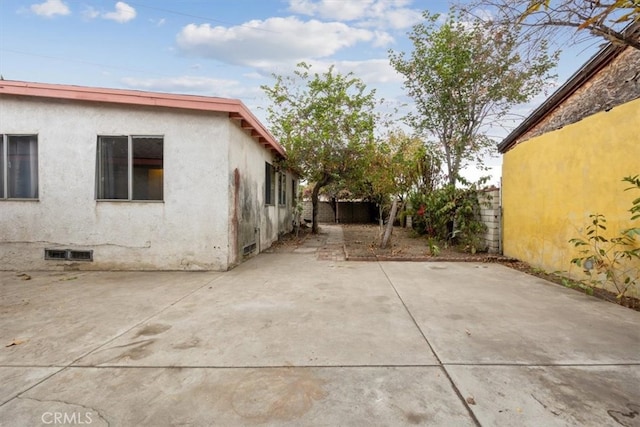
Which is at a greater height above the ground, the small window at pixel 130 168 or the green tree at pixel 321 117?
the green tree at pixel 321 117

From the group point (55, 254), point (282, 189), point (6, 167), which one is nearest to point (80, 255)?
point (55, 254)

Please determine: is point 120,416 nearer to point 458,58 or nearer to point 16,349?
point 16,349

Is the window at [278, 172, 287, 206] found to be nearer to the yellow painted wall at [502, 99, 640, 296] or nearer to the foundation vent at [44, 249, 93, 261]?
the foundation vent at [44, 249, 93, 261]

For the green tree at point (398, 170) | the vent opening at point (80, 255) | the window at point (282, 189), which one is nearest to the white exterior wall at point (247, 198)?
the window at point (282, 189)

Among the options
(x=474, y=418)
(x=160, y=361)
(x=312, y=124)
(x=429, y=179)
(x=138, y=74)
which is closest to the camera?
(x=474, y=418)

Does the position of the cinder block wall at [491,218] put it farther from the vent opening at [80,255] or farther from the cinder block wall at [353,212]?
the cinder block wall at [353,212]

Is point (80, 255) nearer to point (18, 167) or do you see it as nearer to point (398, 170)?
point (18, 167)

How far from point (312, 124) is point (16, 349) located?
26.8 feet

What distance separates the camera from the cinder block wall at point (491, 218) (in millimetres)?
7211

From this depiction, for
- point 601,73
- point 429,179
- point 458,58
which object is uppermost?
point 458,58

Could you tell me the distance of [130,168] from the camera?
221 inches

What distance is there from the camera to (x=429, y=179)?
11336 mm

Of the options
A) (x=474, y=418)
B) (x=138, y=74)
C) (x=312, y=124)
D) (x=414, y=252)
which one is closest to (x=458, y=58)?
(x=312, y=124)

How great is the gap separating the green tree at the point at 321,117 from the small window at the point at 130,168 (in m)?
4.32
